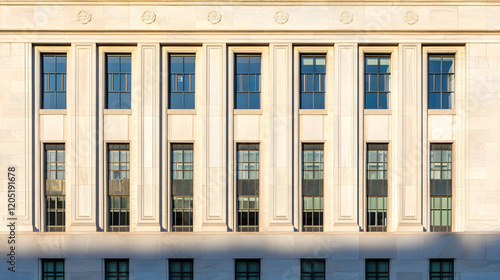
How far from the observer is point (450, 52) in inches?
797

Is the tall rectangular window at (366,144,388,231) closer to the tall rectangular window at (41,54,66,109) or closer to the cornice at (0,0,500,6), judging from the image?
the cornice at (0,0,500,6)

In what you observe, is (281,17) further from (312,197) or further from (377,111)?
(312,197)

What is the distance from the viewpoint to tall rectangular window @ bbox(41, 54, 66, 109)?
20.2 m

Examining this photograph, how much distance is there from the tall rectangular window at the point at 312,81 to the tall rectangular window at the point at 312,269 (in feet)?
23.1

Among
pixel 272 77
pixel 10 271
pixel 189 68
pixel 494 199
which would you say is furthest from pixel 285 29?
pixel 10 271

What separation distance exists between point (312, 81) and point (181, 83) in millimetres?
6086

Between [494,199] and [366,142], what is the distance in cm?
622

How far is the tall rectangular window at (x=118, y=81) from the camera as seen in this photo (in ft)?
66.4

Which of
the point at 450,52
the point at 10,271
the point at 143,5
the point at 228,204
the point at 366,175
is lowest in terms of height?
the point at 10,271

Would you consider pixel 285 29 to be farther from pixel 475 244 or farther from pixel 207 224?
pixel 475 244

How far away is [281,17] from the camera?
19.9 m

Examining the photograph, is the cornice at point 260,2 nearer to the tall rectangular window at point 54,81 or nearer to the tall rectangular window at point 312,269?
the tall rectangular window at point 54,81

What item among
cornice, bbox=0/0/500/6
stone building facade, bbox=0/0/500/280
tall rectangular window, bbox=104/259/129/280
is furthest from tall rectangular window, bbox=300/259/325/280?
cornice, bbox=0/0/500/6

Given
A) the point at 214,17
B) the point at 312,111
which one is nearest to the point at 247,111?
the point at 312,111
